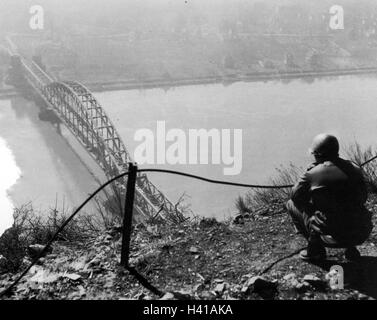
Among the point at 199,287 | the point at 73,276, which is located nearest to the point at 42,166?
the point at 73,276

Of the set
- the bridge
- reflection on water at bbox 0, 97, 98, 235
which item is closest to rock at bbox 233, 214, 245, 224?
the bridge

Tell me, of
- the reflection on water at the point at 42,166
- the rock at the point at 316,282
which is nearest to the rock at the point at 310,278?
the rock at the point at 316,282

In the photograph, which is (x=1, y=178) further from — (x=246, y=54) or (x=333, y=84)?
(x=246, y=54)

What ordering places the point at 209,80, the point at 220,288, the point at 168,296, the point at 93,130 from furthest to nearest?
the point at 209,80 → the point at 93,130 → the point at 220,288 → the point at 168,296

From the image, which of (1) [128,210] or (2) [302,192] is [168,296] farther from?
(2) [302,192]

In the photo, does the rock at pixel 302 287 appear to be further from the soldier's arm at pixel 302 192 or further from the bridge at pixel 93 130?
the bridge at pixel 93 130

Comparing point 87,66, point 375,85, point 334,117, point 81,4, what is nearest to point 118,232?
point 334,117
